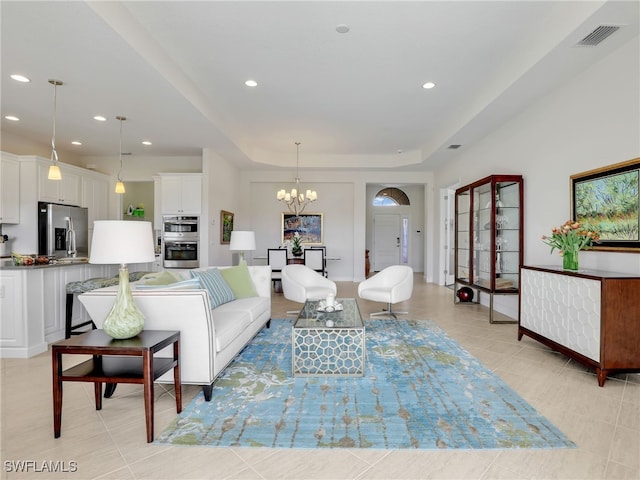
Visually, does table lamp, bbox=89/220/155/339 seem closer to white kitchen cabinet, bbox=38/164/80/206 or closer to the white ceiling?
the white ceiling

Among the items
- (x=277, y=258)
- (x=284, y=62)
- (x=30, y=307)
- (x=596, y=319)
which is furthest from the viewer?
(x=277, y=258)

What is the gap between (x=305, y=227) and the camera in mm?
8922

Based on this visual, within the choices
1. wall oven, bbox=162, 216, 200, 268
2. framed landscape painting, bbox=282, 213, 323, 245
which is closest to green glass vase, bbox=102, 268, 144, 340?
wall oven, bbox=162, 216, 200, 268

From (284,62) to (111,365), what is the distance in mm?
3331

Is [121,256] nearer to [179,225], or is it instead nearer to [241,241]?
[241,241]

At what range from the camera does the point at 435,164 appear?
7.92 meters

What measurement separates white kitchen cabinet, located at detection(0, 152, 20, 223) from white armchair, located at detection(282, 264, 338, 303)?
429 cm

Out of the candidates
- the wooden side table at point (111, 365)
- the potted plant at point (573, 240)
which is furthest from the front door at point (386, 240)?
the wooden side table at point (111, 365)

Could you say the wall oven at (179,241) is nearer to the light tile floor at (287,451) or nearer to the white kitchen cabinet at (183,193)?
the white kitchen cabinet at (183,193)

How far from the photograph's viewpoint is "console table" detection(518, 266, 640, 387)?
2.68 metres

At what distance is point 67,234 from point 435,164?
24.8 ft

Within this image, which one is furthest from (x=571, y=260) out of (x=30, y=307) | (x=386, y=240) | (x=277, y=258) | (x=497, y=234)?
(x=386, y=240)

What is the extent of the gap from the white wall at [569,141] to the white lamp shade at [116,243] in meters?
3.97

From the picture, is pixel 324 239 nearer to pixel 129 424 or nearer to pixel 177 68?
pixel 177 68
